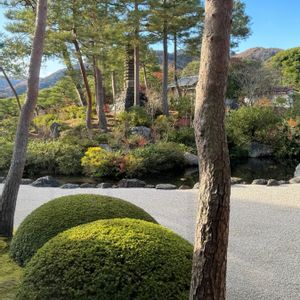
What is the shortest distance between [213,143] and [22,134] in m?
2.57

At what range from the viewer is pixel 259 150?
13.5m

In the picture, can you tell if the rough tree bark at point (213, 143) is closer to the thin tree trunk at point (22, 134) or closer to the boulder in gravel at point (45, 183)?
the thin tree trunk at point (22, 134)

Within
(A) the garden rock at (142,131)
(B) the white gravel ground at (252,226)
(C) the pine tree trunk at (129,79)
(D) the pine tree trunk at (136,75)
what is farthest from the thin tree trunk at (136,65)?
(B) the white gravel ground at (252,226)

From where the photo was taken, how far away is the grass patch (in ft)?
7.91

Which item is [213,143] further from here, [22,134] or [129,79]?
[129,79]

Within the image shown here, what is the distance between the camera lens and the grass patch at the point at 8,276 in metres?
2.41

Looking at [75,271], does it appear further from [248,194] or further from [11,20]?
[11,20]

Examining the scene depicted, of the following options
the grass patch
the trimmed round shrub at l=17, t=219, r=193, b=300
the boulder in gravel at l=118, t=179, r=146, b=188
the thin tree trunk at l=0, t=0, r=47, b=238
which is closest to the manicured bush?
the boulder in gravel at l=118, t=179, r=146, b=188

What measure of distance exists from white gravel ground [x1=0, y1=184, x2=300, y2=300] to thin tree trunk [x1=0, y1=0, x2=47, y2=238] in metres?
1.33

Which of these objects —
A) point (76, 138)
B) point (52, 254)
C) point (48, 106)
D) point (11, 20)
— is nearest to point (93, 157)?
point (76, 138)

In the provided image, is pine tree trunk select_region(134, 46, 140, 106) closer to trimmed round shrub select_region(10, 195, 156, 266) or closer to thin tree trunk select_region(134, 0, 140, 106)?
thin tree trunk select_region(134, 0, 140, 106)

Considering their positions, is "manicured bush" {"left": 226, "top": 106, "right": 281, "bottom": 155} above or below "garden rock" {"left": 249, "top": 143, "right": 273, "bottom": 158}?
above

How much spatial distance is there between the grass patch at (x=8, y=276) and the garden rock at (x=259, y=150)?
11306 mm

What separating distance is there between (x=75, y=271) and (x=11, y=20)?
13.7 metres
